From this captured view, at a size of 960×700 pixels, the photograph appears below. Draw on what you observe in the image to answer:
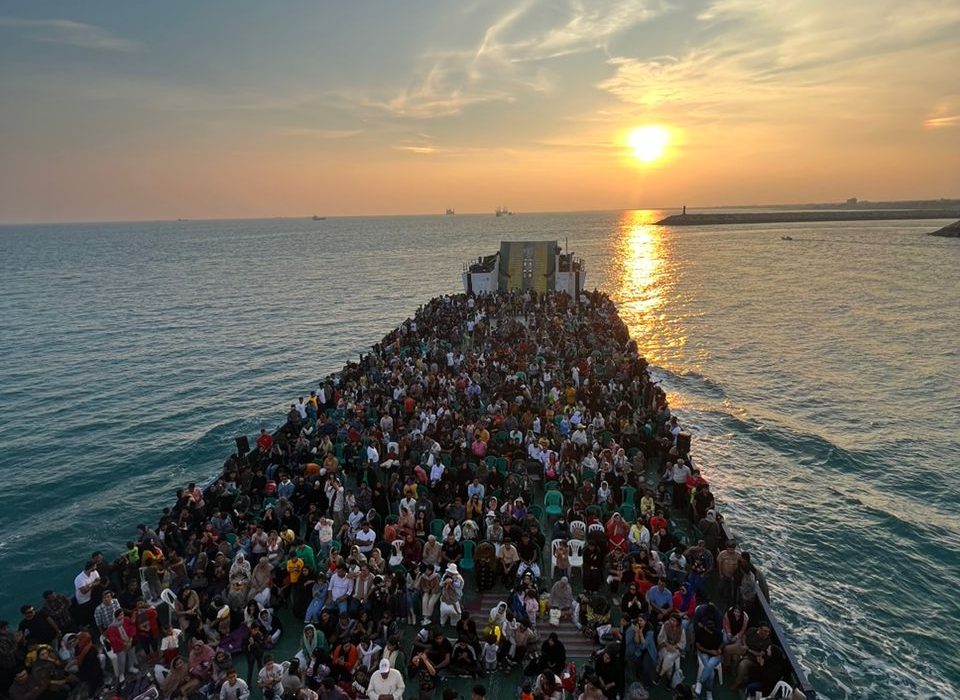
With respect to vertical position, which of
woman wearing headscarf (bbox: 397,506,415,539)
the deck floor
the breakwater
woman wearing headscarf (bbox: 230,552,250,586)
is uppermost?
the breakwater

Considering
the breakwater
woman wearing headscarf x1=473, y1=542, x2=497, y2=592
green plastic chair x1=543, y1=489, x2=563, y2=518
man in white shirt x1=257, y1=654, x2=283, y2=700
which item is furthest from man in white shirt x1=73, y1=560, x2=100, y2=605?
the breakwater

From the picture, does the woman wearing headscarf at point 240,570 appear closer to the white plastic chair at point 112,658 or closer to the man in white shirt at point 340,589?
the man in white shirt at point 340,589

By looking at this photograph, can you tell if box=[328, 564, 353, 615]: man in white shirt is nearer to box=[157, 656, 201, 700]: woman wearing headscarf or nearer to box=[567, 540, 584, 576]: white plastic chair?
box=[157, 656, 201, 700]: woman wearing headscarf

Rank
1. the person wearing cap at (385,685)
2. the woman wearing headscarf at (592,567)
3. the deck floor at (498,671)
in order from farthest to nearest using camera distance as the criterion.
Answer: the woman wearing headscarf at (592,567) < the deck floor at (498,671) < the person wearing cap at (385,685)

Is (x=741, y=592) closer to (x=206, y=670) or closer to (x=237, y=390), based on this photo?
(x=206, y=670)

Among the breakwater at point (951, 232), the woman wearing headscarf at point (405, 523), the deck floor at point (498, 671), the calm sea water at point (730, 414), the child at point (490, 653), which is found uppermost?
the breakwater at point (951, 232)

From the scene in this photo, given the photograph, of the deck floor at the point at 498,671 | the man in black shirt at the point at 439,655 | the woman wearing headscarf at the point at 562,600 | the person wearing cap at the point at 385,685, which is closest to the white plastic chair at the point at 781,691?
the deck floor at the point at 498,671

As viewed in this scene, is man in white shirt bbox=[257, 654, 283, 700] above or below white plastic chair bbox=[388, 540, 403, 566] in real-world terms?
below
